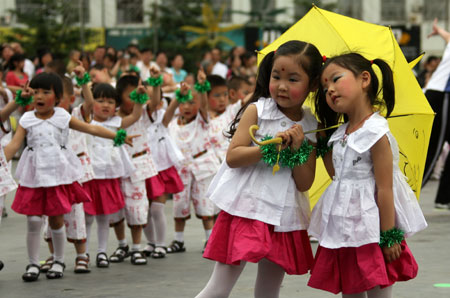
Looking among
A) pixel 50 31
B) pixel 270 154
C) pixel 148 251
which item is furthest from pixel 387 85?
pixel 50 31

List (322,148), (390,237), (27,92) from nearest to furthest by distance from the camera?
(390,237)
(322,148)
(27,92)

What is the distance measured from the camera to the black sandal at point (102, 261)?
277 inches

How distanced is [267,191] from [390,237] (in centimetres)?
62

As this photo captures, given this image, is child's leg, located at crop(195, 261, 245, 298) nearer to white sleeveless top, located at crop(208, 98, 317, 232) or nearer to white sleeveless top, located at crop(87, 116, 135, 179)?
white sleeveless top, located at crop(208, 98, 317, 232)

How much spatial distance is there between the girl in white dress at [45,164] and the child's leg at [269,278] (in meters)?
2.52

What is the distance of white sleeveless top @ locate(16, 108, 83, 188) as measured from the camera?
641 cm

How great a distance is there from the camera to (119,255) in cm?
737

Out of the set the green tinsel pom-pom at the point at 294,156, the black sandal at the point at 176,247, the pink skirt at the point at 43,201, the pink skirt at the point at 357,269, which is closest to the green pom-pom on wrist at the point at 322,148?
the green tinsel pom-pom at the point at 294,156

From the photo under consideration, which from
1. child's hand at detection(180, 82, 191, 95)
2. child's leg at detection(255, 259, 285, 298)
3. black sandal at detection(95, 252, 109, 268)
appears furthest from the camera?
child's hand at detection(180, 82, 191, 95)

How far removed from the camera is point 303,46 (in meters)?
4.18

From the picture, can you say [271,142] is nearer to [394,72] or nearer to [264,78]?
[264,78]

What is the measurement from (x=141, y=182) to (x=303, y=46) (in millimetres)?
3502

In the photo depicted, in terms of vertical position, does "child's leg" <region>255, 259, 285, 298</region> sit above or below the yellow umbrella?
below

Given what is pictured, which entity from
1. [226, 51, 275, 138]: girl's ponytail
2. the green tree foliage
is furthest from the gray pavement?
the green tree foliage
